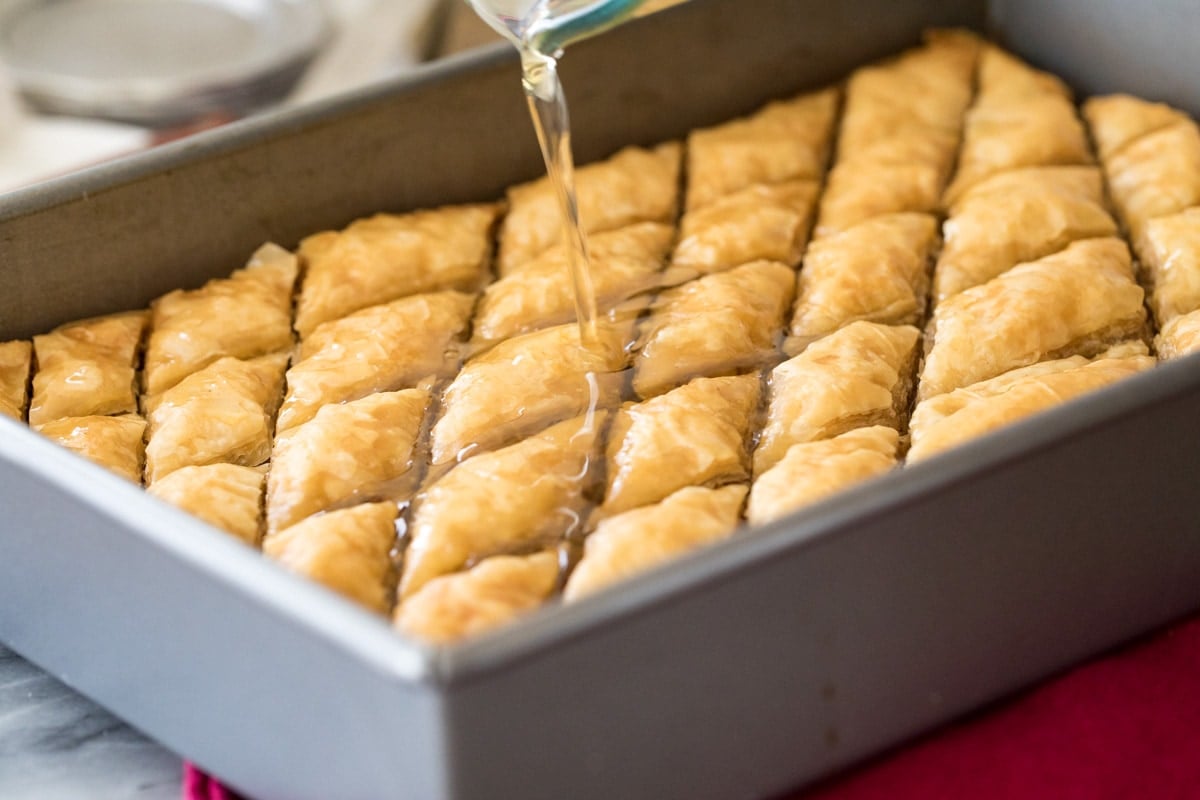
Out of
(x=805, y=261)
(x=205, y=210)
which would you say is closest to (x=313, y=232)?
(x=205, y=210)

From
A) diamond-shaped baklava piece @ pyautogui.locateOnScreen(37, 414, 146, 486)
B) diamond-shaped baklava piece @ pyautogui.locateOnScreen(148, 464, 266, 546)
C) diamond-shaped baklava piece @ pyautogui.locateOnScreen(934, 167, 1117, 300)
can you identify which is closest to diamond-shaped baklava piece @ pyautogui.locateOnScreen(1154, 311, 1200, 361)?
diamond-shaped baklava piece @ pyautogui.locateOnScreen(934, 167, 1117, 300)

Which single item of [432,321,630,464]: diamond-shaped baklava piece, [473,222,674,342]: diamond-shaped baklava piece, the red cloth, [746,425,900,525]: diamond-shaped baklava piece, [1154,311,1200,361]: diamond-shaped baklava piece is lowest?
the red cloth

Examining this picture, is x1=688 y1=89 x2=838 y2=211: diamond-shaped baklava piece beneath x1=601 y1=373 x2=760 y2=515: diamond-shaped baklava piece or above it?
above

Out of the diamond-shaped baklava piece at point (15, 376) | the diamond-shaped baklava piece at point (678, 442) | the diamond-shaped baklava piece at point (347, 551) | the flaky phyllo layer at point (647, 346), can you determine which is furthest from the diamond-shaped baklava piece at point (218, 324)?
the diamond-shaped baklava piece at point (678, 442)

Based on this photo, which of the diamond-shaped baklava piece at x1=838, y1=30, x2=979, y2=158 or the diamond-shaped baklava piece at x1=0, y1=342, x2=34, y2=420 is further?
the diamond-shaped baklava piece at x1=838, y1=30, x2=979, y2=158

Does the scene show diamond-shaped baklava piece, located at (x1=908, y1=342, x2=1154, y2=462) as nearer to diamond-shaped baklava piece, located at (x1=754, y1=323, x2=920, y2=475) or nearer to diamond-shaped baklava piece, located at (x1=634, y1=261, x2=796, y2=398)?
diamond-shaped baklava piece, located at (x1=754, y1=323, x2=920, y2=475)

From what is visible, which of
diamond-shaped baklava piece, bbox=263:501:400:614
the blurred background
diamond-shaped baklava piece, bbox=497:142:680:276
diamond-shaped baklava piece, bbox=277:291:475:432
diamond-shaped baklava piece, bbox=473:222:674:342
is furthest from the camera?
the blurred background

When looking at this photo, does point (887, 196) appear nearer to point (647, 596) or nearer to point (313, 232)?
point (313, 232)
